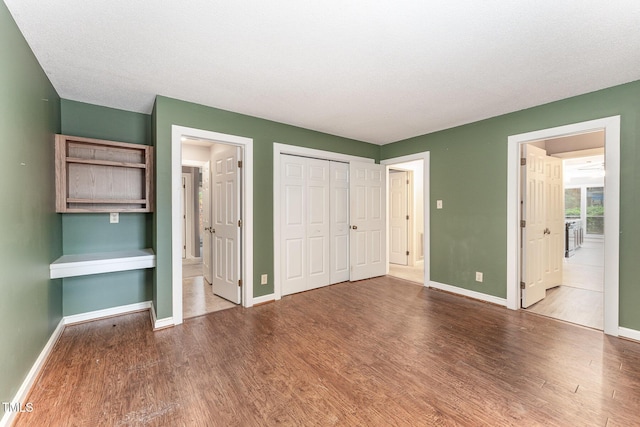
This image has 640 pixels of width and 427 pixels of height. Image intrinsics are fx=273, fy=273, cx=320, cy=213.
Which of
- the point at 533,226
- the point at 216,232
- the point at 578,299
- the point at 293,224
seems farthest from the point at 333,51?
the point at 578,299

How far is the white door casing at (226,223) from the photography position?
352cm

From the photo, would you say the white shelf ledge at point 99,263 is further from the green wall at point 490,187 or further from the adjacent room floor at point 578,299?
the adjacent room floor at point 578,299

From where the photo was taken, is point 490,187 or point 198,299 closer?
point 490,187

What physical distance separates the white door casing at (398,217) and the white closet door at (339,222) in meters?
1.97

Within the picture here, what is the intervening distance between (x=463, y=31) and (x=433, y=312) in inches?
111

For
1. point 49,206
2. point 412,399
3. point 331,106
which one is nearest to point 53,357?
point 49,206

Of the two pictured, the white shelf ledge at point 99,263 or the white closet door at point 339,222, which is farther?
the white closet door at point 339,222

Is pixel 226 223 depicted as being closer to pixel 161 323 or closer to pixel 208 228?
pixel 208 228

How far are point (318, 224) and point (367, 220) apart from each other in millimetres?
1017

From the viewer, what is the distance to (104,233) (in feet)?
10.5

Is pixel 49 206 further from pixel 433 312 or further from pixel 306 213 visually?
pixel 433 312

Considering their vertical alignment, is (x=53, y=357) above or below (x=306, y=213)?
below

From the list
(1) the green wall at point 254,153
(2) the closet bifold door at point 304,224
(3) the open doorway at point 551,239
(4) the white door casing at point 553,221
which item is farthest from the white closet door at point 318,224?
(4) the white door casing at point 553,221

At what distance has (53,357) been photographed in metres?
2.27
